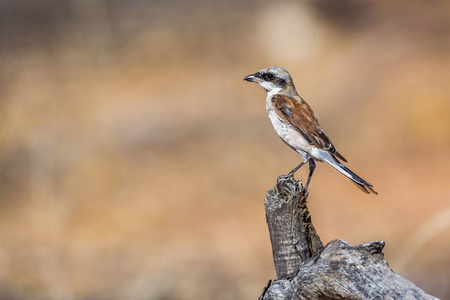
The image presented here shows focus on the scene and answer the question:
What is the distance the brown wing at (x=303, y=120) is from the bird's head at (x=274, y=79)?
0.11 meters

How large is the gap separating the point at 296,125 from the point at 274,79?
1.39ft

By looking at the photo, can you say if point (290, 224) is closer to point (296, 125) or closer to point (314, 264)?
point (314, 264)

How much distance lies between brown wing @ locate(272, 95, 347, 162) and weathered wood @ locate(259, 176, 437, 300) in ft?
1.16

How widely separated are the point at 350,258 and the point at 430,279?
6215 mm

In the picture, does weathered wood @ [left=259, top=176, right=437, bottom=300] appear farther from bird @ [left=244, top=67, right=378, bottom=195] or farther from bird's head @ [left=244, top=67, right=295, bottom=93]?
bird's head @ [left=244, top=67, right=295, bottom=93]

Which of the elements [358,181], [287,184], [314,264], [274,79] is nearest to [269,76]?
[274,79]

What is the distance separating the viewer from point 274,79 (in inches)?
158

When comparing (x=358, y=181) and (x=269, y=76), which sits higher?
(x=269, y=76)

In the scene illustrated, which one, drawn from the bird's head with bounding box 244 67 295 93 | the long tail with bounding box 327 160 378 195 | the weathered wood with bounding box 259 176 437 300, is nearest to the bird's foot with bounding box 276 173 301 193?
the weathered wood with bounding box 259 176 437 300

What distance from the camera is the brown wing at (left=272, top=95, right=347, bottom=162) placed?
371 cm

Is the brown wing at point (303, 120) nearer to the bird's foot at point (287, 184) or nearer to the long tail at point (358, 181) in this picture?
the long tail at point (358, 181)

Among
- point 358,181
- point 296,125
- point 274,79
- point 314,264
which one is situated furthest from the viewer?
point 274,79

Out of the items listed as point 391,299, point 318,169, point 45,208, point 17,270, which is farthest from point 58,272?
point 391,299

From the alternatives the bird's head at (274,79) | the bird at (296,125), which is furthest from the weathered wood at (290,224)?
the bird's head at (274,79)
